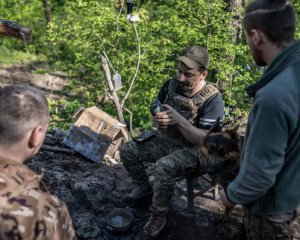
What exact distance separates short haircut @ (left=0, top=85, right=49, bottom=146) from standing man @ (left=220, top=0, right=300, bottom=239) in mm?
1323

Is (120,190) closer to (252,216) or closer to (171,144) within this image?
(171,144)

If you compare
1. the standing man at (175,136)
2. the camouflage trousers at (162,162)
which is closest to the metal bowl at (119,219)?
the standing man at (175,136)

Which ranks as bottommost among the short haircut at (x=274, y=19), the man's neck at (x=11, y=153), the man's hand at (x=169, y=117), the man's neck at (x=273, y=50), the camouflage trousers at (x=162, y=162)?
the camouflage trousers at (x=162, y=162)

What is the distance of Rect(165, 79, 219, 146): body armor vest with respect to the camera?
15.5 ft

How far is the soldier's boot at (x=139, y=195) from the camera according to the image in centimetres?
512

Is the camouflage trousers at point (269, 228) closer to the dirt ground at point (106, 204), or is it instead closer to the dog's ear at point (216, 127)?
the dog's ear at point (216, 127)

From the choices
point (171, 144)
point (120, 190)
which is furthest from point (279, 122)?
point (120, 190)

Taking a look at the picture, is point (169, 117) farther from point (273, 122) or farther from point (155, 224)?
point (273, 122)

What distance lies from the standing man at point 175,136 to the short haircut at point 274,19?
196 centimetres

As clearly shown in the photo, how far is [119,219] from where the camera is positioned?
4.81m

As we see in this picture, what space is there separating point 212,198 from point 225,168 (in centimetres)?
162

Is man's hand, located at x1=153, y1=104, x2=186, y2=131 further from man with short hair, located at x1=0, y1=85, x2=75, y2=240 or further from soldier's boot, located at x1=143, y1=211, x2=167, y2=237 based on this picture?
man with short hair, located at x1=0, y1=85, x2=75, y2=240

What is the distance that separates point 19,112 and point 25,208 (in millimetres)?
506

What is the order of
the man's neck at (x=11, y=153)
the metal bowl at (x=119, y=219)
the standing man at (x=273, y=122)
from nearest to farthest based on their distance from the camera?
the man's neck at (x=11, y=153) → the standing man at (x=273, y=122) → the metal bowl at (x=119, y=219)
